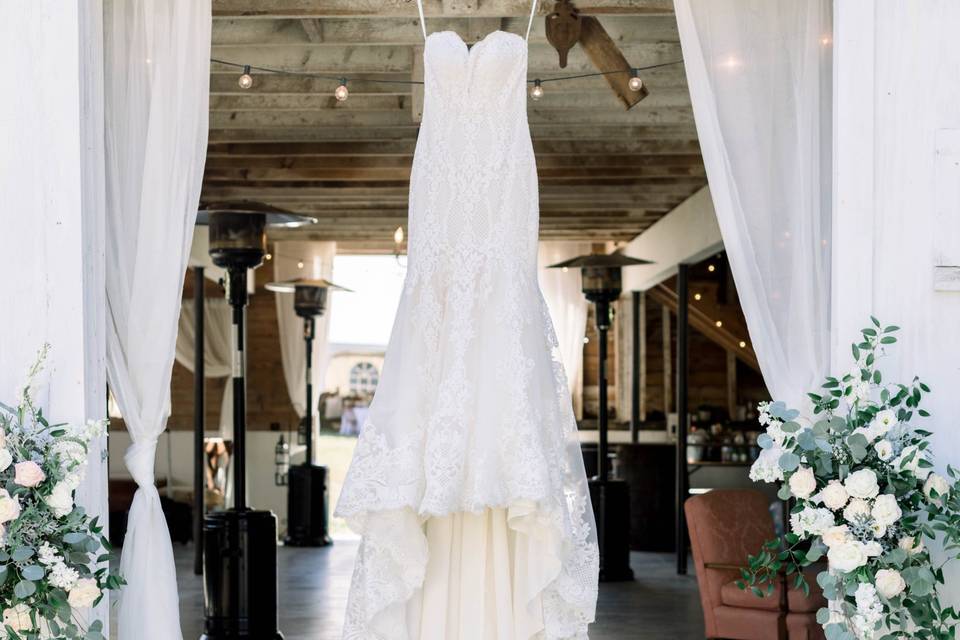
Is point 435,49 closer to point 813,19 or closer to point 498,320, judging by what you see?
point 498,320

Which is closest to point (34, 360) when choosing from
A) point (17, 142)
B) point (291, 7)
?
point (17, 142)

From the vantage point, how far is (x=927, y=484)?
3072 mm

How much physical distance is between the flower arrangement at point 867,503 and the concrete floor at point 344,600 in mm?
3515

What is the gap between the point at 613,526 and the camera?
27.8 ft

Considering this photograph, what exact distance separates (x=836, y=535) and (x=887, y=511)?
148 millimetres

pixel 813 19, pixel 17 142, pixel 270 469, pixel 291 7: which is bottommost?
pixel 270 469

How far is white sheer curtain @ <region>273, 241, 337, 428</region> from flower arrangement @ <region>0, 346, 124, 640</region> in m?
9.11

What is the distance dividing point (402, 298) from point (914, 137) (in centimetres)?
162

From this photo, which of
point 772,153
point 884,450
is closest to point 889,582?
point 884,450

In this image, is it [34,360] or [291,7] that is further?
[291,7]

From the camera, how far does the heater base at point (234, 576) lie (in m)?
5.74

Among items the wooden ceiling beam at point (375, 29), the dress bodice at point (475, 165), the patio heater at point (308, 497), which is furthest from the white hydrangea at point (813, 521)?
the patio heater at point (308, 497)

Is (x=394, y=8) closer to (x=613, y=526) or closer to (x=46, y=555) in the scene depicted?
(x=46, y=555)

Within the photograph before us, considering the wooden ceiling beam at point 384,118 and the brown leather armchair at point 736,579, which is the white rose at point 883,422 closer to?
the brown leather armchair at point 736,579
